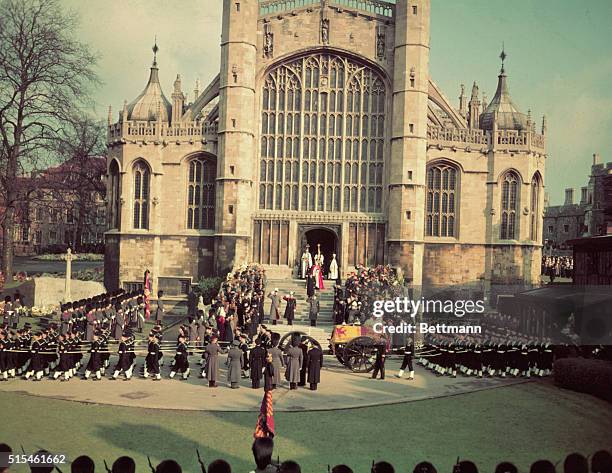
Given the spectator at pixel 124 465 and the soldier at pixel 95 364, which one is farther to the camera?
the soldier at pixel 95 364

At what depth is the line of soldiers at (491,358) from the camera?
851 inches

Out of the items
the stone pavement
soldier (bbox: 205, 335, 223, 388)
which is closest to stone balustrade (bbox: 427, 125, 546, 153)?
the stone pavement

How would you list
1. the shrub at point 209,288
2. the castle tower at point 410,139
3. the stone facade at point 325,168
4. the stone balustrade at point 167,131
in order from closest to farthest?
the shrub at point 209,288 → the castle tower at point 410,139 → the stone facade at point 325,168 → the stone balustrade at point 167,131

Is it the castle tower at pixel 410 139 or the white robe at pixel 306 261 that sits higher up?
the castle tower at pixel 410 139

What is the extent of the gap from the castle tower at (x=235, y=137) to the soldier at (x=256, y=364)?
56.9 ft

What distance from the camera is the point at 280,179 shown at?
38.7m

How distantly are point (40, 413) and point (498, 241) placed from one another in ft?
96.3

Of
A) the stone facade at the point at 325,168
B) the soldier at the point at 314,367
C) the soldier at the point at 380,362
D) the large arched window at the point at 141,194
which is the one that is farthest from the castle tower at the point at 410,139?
the soldier at the point at 314,367

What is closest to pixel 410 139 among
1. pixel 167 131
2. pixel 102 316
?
pixel 167 131

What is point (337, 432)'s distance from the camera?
14.3 m

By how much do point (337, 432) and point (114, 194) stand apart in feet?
95.9

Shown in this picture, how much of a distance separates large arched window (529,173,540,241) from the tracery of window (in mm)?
9432

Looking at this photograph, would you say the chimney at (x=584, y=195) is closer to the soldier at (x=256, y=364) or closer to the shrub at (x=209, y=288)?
the shrub at (x=209, y=288)

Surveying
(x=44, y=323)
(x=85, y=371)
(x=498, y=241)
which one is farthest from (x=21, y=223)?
(x=498, y=241)
